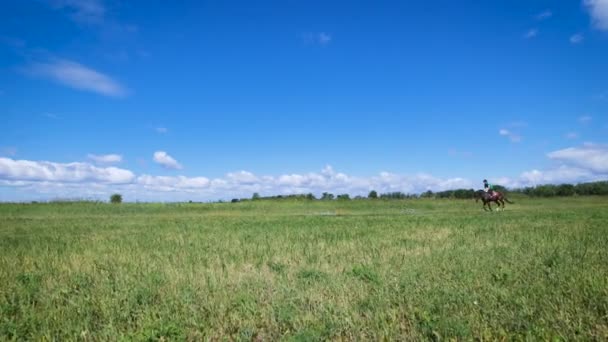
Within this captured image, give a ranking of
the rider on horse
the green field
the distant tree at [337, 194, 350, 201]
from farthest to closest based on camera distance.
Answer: the distant tree at [337, 194, 350, 201] < the rider on horse < the green field

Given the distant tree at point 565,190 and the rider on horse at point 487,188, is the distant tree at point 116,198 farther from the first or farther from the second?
the distant tree at point 565,190

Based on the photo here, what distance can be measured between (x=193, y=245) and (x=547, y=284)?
12.2 meters

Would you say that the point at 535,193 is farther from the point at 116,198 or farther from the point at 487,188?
the point at 116,198

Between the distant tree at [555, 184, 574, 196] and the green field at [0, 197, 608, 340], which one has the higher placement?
the distant tree at [555, 184, 574, 196]

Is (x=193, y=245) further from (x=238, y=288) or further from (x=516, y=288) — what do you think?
(x=516, y=288)

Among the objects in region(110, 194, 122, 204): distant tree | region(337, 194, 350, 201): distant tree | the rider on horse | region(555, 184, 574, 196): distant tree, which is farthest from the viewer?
region(555, 184, 574, 196): distant tree

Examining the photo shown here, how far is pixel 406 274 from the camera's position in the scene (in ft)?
31.2

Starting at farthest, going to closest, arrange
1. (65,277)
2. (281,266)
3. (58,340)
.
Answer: (281,266)
(65,277)
(58,340)

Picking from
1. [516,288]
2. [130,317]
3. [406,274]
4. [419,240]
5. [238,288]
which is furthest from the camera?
[419,240]

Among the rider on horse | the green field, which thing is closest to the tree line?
the rider on horse

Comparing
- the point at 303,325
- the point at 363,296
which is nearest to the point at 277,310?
the point at 303,325

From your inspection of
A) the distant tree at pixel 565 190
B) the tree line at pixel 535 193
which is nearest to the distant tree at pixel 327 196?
the tree line at pixel 535 193

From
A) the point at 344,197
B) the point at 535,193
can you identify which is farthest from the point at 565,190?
the point at 344,197

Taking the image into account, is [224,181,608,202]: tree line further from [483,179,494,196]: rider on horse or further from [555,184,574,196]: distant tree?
[483,179,494,196]: rider on horse
